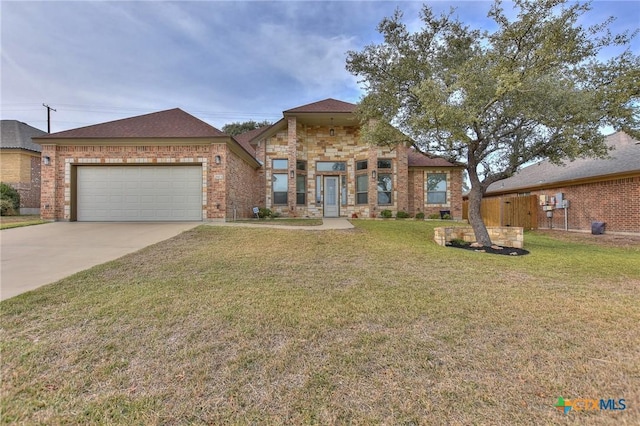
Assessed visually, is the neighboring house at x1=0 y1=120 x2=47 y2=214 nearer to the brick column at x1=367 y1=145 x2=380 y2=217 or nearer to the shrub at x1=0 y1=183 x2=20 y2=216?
the shrub at x1=0 y1=183 x2=20 y2=216

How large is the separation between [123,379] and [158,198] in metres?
11.4

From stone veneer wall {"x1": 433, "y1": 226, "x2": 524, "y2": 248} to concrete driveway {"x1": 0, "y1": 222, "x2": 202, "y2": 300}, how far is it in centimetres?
816

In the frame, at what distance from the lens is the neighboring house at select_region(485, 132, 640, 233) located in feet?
37.6

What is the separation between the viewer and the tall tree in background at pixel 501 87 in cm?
686

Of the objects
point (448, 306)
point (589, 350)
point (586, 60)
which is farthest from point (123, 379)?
point (586, 60)

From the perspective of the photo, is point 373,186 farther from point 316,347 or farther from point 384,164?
point 316,347

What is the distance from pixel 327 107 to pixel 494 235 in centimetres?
1081

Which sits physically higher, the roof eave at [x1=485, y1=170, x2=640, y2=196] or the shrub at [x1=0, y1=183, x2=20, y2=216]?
the roof eave at [x1=485, y1=170, x2=640, y2=196]

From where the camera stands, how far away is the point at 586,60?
7891 millimetres

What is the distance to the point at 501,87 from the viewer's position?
6547 millimetres

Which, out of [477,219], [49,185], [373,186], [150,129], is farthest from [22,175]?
[477,219]

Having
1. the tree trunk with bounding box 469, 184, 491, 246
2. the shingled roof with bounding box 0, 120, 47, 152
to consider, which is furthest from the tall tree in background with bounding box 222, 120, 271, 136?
the tree trunk with bounding box 469, 184, 491, 246

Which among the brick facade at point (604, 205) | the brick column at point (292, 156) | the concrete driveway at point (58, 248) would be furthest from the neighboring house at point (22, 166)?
the brick facade at point (604, 205)

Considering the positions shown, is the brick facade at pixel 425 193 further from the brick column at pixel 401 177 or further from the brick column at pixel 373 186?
the brick column at pixel 373 186
